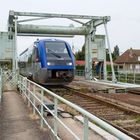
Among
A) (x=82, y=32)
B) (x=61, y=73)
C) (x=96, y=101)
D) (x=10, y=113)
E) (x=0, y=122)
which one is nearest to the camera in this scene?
(x=0, y=122)

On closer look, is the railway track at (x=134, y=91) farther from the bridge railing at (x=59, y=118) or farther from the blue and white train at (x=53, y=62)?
the bridge railing at (x=59, y=118)

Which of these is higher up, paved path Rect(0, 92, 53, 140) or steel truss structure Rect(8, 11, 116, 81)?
steel truss structure Rect(8, 11, 116, 81)

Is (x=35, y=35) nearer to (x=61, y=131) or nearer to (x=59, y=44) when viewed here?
(x=59, y=44)

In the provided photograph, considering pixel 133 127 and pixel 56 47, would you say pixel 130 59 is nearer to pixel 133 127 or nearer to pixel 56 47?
pixel 56 47

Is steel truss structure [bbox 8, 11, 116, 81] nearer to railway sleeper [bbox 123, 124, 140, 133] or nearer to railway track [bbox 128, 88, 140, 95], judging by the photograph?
railway track [bbox 128, 88, 140, 95]

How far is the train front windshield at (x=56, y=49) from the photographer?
21.9 m

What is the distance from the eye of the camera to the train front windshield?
2192 cm

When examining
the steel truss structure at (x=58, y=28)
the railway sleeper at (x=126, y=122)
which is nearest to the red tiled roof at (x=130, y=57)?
the steel truss structure at (x=58, y=28)

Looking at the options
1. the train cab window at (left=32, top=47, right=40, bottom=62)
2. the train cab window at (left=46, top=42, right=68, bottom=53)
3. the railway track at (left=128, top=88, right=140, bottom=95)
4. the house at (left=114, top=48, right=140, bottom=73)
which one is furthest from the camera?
the house at (left=114, top=48, right=140, bottom=73)

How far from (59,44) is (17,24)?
8931mm

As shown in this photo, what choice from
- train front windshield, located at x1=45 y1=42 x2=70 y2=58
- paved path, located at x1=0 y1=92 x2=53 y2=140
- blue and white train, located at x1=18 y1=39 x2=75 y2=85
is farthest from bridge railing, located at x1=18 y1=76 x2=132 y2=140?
train front windshield, located at x1=45 y1=42 x2=70 y2=58

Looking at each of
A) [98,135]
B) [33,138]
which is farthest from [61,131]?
[98,135]

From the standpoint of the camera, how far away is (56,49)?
875 inches

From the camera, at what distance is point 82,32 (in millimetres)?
32531
